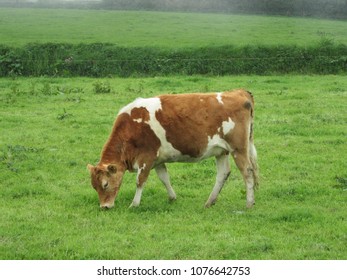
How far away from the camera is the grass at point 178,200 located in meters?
8.65

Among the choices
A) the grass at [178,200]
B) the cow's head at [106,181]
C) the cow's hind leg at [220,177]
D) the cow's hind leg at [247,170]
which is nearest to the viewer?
the grass at [178,200]

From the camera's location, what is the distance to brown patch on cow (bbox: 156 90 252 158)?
1062 cm

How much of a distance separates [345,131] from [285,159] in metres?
3.40

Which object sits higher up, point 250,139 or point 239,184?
point 250,139

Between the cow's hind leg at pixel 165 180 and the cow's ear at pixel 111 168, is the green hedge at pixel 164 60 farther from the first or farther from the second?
the cow's ear at pixel 111 168

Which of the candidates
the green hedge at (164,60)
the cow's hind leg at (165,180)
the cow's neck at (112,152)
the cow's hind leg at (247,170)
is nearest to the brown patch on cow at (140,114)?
the cow's neck at (112,152)

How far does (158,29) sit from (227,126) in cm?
3479

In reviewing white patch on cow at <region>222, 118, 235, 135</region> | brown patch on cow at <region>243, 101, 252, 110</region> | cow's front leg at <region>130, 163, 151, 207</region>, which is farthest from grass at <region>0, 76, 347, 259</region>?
brown patch on cow at <region>243, 101, 252, 110</region>

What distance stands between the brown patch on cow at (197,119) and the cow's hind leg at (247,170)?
1.06 feet

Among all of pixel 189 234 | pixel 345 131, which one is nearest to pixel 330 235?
pixel 189 234

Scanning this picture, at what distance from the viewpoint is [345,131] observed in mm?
16703

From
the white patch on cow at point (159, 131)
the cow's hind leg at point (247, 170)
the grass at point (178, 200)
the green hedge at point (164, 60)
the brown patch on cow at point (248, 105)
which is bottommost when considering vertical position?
the green hedge at point (164, 60)

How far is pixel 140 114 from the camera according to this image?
10.8 m
